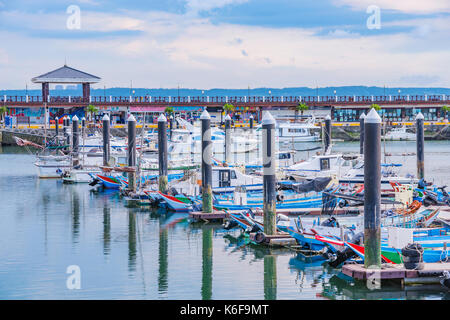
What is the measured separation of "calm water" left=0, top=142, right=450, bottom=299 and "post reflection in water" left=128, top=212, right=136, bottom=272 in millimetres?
34

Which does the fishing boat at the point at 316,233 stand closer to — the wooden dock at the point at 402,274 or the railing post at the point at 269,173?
the railing post at the point at 269,173

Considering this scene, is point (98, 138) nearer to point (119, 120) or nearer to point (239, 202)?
point (239, 202)

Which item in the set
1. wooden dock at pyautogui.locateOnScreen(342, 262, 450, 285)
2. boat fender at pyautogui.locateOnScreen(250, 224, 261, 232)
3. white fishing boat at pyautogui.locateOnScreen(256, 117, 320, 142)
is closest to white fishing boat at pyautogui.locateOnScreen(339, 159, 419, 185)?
boat fender at pyautogui.locateOnScreen(250, 224, 261, 232)

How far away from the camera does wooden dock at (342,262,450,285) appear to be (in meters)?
21.7

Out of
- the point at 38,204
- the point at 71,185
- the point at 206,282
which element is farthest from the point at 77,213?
the point at 206,282

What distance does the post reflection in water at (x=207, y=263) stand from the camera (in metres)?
22.7

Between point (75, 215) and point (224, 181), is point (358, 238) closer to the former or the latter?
point (224, 181)

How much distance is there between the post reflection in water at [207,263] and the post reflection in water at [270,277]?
5.67 feet

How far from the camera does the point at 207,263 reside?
26328mm

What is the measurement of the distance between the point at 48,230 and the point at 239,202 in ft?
27.7

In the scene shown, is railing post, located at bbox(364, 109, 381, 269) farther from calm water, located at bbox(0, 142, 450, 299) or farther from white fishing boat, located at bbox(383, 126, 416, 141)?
white fishing boat, located at bbox(383, 126, 416, 141)

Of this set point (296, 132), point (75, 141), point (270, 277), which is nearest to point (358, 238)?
point (270, 277)

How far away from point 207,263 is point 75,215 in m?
12.9
